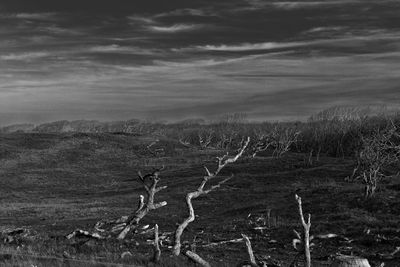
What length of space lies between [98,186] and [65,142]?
81.4ft

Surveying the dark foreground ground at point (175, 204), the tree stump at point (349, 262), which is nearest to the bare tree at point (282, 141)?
the dark foreground ground at point (175, 204)

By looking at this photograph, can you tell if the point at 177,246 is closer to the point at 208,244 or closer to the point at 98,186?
the point at 208,244

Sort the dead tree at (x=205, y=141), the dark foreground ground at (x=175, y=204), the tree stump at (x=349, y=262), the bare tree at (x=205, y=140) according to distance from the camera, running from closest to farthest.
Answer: the tree stump at (x=349, y=262) < the dark foreground ground at (x=175, y=204) < the dead tree at (x=205, y=141) < the bare tree at (x=205, y=140)

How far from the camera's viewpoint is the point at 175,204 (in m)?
44.6

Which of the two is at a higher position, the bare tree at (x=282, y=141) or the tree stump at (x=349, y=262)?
the tree stump at (x=349, y=262)

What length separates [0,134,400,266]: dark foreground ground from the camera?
22.2 m

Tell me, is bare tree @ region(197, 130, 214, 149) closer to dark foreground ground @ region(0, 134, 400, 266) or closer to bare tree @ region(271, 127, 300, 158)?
dark foreground ground @ region(0, 134, 400, 266)

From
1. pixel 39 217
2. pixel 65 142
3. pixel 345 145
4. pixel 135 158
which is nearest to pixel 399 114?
pixel 345 145

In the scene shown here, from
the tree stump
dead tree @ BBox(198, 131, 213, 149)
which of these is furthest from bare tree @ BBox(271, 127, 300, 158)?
the tree stump

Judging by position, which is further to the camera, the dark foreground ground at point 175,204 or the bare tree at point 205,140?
the bare tree at point 205,140

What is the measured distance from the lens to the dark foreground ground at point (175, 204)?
22.2 metres

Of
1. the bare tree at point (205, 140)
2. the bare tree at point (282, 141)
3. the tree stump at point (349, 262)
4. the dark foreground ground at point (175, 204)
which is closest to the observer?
the tree stump at point (349, 262)

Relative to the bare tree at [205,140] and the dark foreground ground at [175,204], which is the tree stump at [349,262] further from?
the bare tree at [205,140]

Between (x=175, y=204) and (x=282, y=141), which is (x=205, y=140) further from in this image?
(x=175, y=204)
